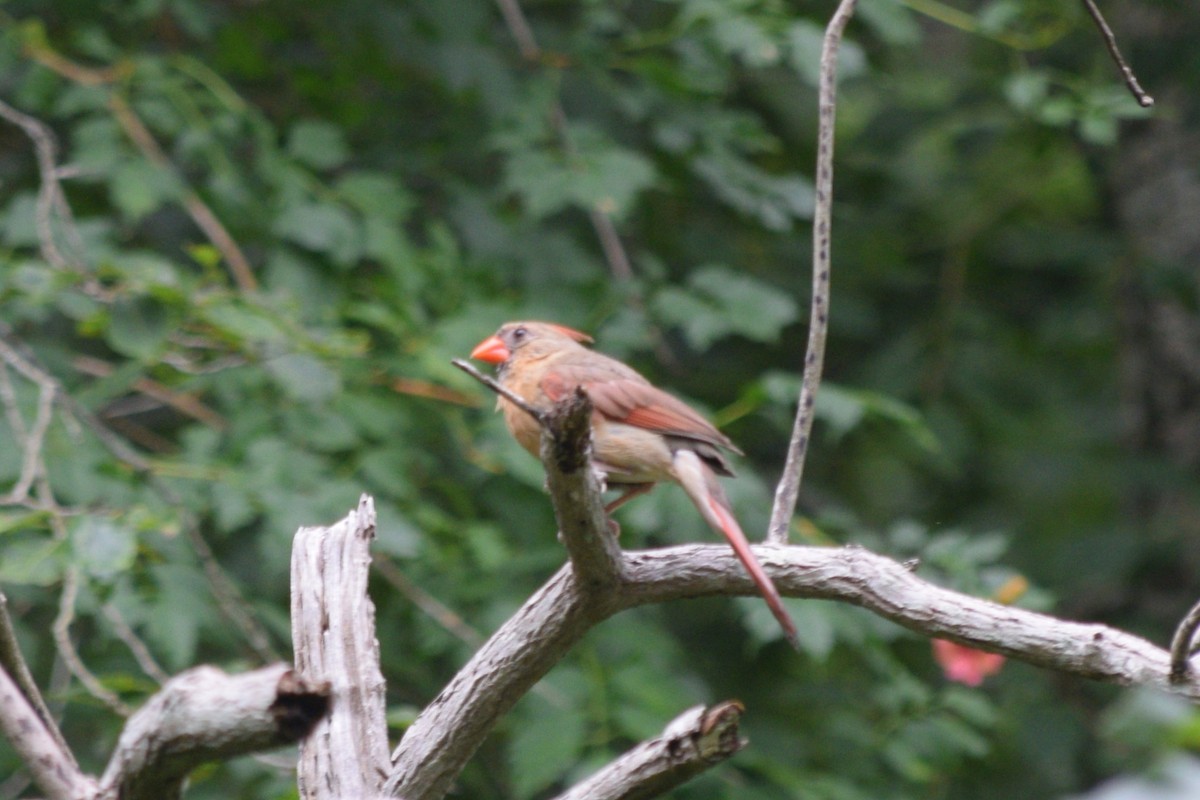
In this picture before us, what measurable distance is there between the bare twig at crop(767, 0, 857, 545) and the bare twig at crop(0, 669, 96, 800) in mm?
1349

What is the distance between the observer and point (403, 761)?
8.24 feet

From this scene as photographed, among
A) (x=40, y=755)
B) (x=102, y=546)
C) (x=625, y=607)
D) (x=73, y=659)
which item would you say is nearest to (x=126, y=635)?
(x=73, y=659)

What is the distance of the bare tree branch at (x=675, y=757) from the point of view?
207 centimetres

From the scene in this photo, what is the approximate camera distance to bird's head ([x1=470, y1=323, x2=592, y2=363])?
12.7 ft

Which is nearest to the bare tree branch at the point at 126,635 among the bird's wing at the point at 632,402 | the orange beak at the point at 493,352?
the orange beak at the point at 493,352

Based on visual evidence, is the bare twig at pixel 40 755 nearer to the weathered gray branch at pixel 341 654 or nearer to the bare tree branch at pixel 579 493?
the weathered gray branch at pixel 341 654

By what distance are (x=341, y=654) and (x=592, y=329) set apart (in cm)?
221

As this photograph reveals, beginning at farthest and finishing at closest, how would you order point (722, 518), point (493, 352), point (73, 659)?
point (493, 352)
point (73, 659)
point (722, 518)

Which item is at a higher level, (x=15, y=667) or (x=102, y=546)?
(x=15, y=667)

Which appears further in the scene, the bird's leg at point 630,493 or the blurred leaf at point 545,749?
the blurred leaf at point 545,749

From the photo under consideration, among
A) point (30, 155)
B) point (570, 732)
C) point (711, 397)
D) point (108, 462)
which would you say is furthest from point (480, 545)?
point (30, 155)

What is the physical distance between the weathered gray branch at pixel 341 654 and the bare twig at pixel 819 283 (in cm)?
81

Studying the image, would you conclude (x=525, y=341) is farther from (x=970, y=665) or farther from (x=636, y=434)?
(x=970, y=665)

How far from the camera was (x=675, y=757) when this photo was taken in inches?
84.1
